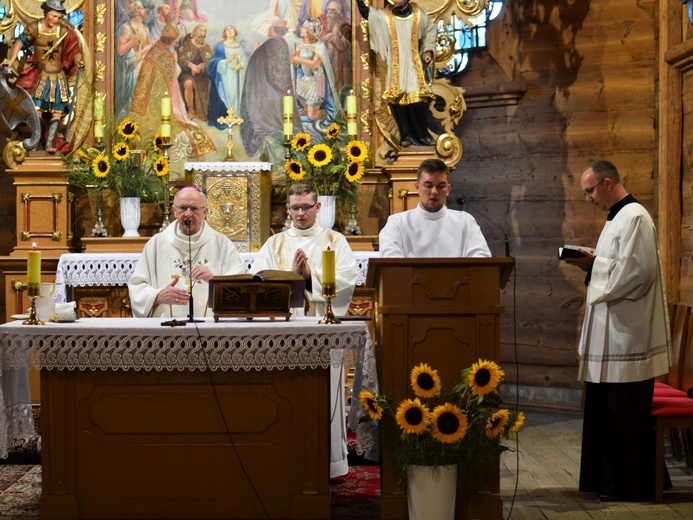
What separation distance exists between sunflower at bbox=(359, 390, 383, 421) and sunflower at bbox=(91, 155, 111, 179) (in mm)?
4094

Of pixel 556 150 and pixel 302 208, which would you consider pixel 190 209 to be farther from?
pixel 556 150

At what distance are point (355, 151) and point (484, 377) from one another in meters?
3.69

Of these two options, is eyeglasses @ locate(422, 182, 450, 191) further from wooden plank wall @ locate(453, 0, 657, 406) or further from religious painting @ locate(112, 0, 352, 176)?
wooden plank wall @ locate(453, 0, 657, 406)

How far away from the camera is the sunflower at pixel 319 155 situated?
784cm

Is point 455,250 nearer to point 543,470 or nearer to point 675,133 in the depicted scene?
point 543,470

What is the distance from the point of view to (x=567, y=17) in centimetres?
883

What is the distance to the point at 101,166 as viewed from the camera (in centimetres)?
796

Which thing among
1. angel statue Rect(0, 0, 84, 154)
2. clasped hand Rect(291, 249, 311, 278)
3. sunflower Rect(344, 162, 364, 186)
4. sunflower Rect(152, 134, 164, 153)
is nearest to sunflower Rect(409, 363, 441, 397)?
clasped hand Rect(291, 249, 311, 278)

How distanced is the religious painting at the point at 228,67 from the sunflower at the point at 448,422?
4361mm

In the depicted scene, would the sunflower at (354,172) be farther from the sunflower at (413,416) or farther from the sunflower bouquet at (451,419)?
the sunflower at (413,416)

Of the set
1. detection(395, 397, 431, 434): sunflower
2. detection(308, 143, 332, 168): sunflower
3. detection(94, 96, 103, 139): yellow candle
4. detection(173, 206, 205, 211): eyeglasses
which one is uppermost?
detection(94, 96, 103, 139): yellow candle

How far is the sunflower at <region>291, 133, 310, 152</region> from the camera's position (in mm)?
7879

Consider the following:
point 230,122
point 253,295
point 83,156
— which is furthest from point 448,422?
point 83,156

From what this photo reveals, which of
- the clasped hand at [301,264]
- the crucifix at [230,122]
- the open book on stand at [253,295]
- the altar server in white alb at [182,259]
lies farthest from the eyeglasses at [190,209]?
the crucifix at [230,122]
